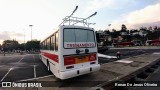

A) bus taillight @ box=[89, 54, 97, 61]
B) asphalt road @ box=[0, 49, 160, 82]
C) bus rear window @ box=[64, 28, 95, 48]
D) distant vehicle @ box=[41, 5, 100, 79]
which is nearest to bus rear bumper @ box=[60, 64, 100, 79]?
distant vehicle @ box=[41, 5, 100, 79]

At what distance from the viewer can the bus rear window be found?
32.2 ft

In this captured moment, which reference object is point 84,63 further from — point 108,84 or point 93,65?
point 108,84

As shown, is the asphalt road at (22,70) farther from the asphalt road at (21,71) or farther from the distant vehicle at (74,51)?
the distant vehicle at (74,51)

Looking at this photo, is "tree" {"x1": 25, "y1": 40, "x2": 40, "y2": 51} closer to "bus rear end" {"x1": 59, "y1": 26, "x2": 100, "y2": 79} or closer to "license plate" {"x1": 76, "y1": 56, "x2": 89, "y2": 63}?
"bus rear end" {"x1": 59, "y1": 26, "x2": 100, "y2": 79}

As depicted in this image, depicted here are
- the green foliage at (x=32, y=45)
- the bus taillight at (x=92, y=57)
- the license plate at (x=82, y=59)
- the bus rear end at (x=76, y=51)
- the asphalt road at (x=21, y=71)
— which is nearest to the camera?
the bus rear end at (x=76, y=51)

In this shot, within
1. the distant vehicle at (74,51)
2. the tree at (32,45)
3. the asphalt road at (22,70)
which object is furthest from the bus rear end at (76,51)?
the tree at (32,45)

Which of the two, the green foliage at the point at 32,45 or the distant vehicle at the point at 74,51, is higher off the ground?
the green foliage at the point at 32,45

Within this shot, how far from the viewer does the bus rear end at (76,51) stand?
9.50m

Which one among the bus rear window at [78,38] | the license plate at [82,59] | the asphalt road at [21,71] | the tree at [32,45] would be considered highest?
the tree at [32,45]

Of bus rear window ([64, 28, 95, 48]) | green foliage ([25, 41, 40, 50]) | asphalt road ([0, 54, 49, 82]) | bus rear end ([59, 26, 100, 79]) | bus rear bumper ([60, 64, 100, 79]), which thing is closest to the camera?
bus rear bumper ([60, 64, 100, 79])

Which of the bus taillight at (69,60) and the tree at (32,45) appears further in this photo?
the tree at (32,45)

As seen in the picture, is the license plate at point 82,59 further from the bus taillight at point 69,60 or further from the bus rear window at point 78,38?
the bus rear window at point 78,38

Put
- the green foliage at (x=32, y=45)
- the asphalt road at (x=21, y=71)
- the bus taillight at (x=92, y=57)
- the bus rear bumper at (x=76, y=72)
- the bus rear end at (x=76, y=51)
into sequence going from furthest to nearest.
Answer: the green foliage at (x=32, y=45) → the asphalt road at (x=21, y=71) → the bus taillight at (x=92, y=57) → the bus rear end at (x=76, y=51) → the bus rear bumper at (x=76, y=72)

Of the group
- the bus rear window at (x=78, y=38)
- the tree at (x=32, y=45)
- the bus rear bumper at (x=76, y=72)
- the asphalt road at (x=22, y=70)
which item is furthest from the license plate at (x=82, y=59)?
the tree at (x=32, y=45)
